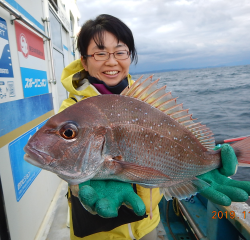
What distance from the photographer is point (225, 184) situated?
1439 millimetres

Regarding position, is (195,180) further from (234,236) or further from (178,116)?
(234,236)

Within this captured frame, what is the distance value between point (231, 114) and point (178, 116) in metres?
11.9

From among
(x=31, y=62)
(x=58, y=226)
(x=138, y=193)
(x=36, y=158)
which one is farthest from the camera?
(x=58, y=226)

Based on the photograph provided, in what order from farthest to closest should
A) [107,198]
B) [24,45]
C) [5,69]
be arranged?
[24,45]
[5,69]
[107,198]

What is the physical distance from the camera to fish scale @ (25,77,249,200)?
3.55 ft

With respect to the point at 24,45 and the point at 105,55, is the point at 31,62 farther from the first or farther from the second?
the point at 105,55

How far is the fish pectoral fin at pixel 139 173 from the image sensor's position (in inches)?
45.6

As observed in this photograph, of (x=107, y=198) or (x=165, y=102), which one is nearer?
(x=107, y=198)

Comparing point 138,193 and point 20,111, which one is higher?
point 20,111

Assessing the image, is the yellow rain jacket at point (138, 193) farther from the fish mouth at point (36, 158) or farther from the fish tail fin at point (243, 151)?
the fish tail fin at point (243, 151)

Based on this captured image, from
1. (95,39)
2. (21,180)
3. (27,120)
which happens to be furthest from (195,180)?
(27,120)

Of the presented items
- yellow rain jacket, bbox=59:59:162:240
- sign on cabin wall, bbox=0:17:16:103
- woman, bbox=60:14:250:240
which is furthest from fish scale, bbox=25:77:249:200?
sign on cabin wall, bbox=0:17:16:103

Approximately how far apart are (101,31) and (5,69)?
43.8 inches

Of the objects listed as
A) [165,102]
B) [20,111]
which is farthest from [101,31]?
[20,111]
